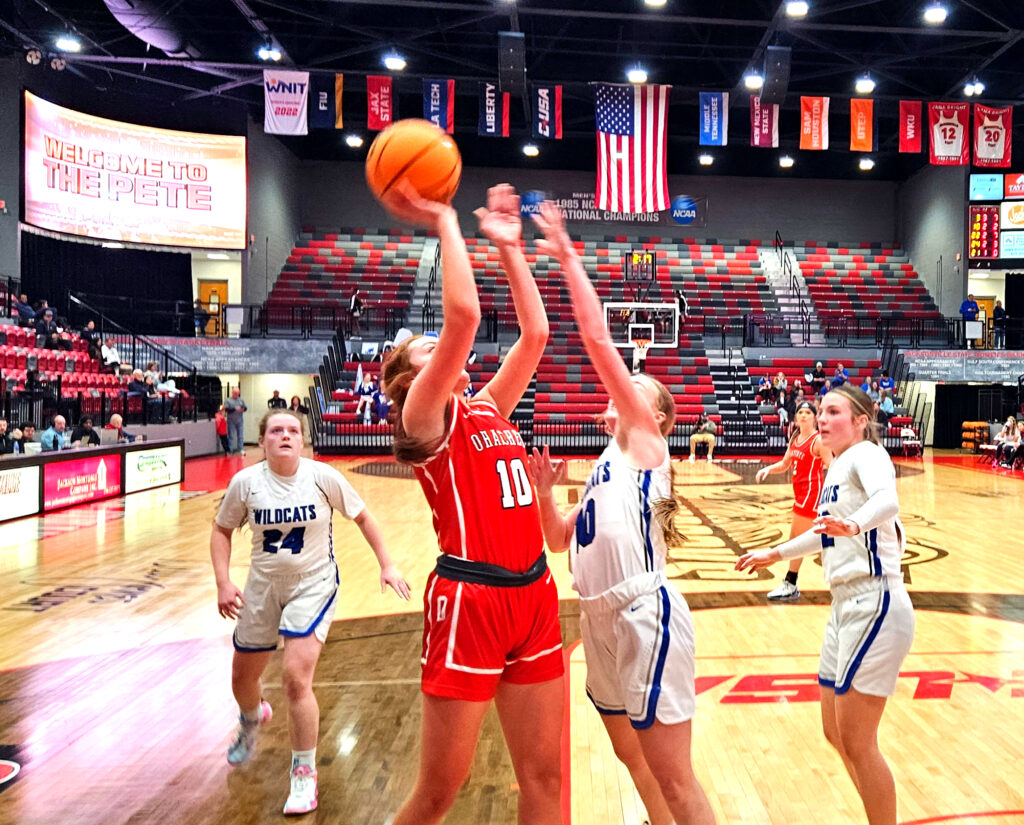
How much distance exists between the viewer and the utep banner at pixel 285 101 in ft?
58.7

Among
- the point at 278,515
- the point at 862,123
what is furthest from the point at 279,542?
the point at 862,123

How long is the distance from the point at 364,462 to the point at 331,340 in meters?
5.44

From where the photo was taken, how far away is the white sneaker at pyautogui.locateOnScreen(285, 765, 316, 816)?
10.5 feet

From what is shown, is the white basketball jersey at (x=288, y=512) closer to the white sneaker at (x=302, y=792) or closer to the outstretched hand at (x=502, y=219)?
the white sneaker at (x=302, y=792)

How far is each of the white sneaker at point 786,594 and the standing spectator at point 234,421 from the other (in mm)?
15321

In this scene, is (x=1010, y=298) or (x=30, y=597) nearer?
(x=30, y=597)

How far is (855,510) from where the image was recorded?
117 inches

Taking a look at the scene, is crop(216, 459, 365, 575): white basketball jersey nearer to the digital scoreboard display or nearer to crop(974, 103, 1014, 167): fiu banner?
crop(974, 103, 1014, 167): fiu banner

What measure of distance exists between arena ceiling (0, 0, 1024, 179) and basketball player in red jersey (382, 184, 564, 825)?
1627 cm

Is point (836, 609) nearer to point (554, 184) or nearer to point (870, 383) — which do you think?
point (870, 383)

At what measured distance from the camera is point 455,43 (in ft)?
68.2

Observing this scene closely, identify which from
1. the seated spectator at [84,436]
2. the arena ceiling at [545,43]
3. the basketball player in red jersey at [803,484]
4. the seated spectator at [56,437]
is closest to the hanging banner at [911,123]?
the arena ceiling at [545,43]

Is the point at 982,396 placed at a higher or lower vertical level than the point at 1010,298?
lower

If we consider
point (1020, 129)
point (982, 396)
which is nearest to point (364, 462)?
point (982, 396)
